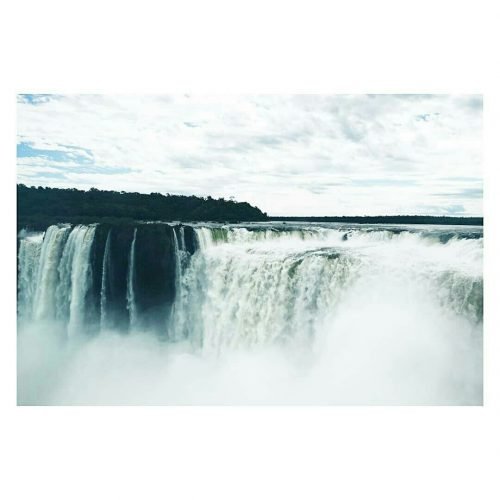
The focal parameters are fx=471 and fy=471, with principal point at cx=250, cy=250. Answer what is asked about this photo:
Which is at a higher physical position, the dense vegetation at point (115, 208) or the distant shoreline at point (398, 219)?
the dense vegetation at point (115, 208)

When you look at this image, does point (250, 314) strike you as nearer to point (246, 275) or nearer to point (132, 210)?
point (246, 275)

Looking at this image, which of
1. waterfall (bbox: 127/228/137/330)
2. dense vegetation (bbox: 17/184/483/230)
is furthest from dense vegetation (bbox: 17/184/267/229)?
waterfall (bbox: 127/228/137/330)

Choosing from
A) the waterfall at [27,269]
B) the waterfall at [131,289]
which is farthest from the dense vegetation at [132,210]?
the waterfall at [131,289]

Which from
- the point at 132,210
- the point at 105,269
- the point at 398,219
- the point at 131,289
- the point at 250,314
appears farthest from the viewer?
the point at 105,269

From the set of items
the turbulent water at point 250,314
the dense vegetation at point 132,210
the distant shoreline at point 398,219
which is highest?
the dense vegetation at point 132,210

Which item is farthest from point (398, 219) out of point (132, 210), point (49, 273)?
point (49, 273)

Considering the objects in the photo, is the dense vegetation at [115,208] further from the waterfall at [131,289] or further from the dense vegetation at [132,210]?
the waterfall at [131,289]
